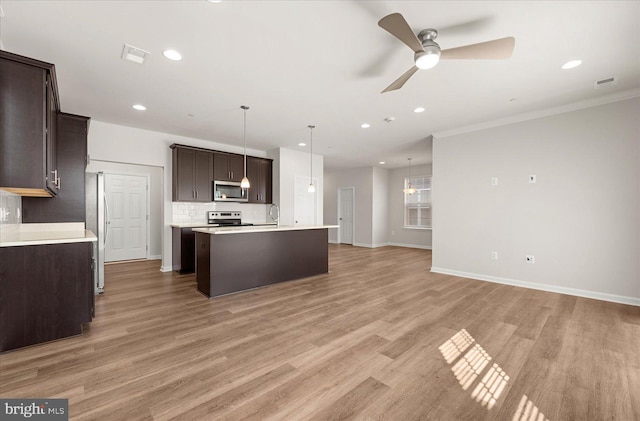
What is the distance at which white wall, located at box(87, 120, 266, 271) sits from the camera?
186 inches

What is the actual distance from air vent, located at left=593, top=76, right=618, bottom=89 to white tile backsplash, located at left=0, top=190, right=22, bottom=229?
654 centimetres

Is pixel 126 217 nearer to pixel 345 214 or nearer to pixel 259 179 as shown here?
pixel 259 179

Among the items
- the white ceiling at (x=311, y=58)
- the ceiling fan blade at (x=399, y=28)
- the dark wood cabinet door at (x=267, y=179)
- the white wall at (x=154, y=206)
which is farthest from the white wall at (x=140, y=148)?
the ceiling fan blade at (x=399, y=28)

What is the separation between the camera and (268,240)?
4410 millimetres

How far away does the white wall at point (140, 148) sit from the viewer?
15.5 ft

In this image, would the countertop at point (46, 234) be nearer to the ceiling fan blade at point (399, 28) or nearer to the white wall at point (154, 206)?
the ceiling fan blade at point (399, 28)

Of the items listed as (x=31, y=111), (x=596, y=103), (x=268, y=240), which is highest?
(x=596, y=103)

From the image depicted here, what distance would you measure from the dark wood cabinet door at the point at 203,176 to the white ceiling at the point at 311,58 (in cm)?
101

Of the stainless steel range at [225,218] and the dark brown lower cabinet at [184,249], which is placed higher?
the stainless steel range at [225,218]

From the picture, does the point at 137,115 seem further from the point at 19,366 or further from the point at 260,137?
the point at 19,366

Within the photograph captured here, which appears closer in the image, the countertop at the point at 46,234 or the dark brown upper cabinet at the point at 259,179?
the countertop at the point at 46,234

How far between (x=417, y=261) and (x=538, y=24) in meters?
5.14

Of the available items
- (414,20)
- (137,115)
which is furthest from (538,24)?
(137,115)

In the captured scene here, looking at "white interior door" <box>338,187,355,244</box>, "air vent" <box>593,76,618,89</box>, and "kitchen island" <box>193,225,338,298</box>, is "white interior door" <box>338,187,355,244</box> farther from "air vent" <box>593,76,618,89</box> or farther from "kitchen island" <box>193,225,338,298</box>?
"air vent" <box>593,76,618,89</box>
